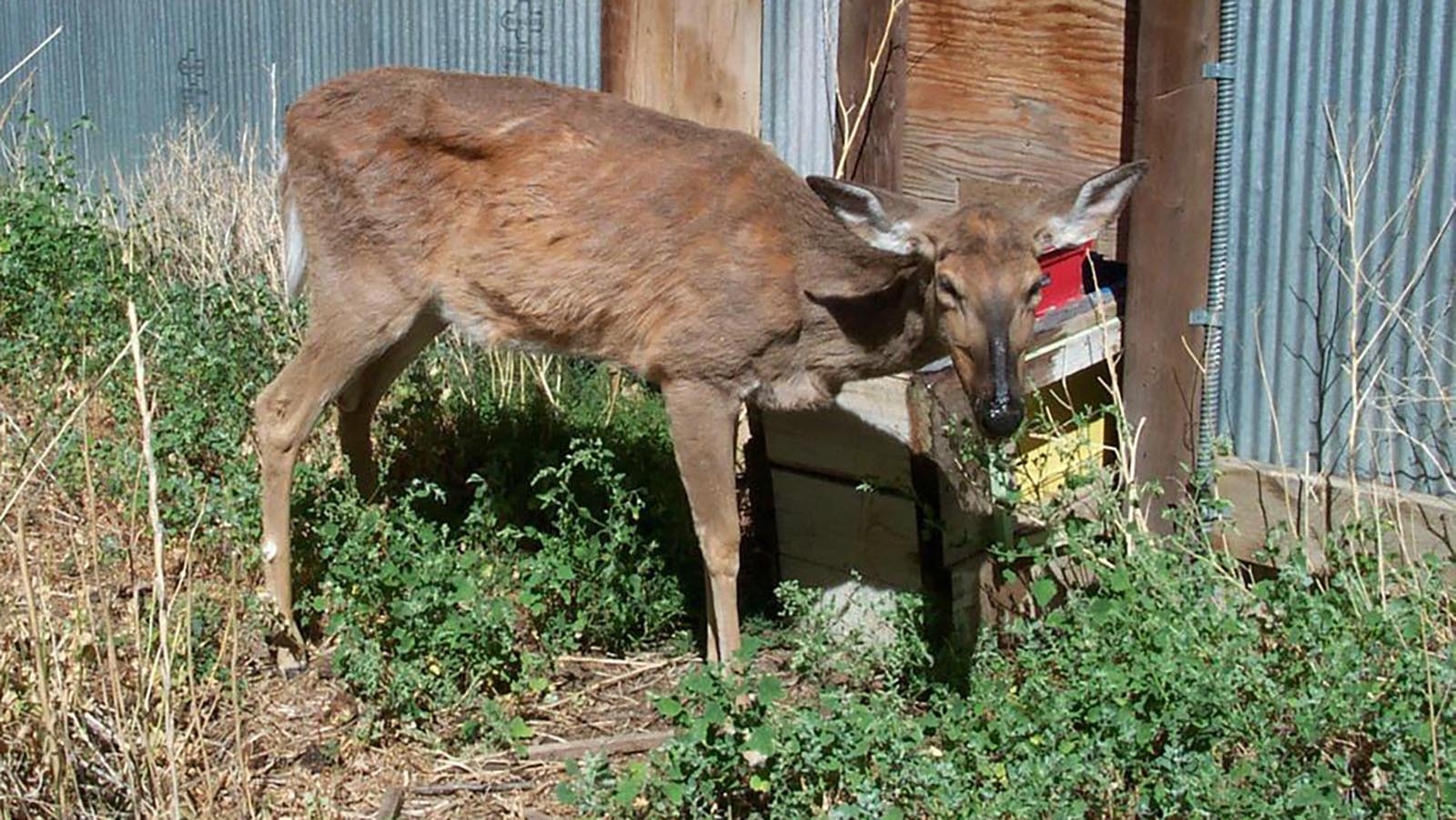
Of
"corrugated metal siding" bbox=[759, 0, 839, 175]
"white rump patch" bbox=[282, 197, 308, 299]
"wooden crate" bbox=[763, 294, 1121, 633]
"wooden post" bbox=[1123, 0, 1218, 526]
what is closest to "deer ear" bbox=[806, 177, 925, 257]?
"wooden crate" bbox=[763, 294, 1121, 633]

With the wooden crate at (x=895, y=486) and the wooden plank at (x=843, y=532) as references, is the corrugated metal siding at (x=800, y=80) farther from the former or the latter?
the wooden plank at (x=843, y=532)

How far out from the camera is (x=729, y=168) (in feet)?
19.5

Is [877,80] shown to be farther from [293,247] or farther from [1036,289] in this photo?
[293,247]

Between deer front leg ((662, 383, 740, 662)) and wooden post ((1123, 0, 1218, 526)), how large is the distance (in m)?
1.50

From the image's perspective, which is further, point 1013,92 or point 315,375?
point 1013,92

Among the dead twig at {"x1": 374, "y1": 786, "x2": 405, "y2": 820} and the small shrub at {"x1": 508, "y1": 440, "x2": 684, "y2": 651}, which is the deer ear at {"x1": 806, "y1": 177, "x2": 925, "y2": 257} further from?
the dead twig at {"x1": 374, "y1": 786, "x2": 405, "y2": 820}

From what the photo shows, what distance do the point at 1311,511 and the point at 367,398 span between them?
355cm

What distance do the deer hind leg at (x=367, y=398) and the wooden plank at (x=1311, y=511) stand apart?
3.01 metres

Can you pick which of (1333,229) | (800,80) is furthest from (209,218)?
(1333,229)

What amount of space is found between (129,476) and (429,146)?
1696 millimetres

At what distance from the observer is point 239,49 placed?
11.8m

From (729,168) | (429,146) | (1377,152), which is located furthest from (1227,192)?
(429,146)

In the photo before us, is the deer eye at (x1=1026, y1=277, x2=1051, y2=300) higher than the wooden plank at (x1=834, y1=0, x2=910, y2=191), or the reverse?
the wooden plank at (x1=834, y1=0, x2=910, y2=191)

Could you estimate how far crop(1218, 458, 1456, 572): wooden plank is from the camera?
5.34 m
